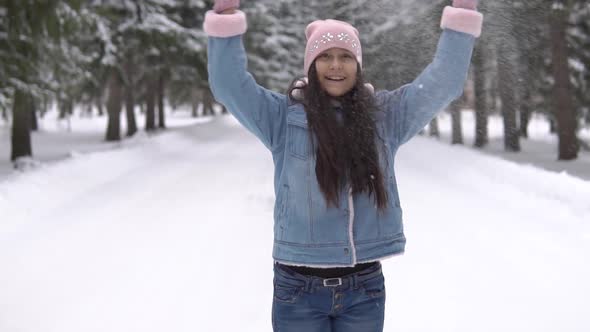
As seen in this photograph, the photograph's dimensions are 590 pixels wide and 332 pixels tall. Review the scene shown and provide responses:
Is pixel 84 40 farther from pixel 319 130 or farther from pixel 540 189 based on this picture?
pixel 319 130

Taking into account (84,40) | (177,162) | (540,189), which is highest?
(84,40)

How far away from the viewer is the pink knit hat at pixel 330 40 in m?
2.19

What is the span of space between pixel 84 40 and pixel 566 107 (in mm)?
15031

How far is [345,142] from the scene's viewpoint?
2135 mm

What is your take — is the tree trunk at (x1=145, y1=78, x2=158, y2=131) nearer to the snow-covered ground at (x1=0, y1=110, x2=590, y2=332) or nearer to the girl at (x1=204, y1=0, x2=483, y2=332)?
the snow-covered ground at (x1=0, y1=110, x2=590, y2=332)

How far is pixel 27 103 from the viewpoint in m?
13.5

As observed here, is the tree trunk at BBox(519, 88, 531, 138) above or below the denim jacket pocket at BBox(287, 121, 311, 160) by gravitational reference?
below

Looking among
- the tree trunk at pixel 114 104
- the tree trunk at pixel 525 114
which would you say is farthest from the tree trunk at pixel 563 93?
the tree trunk at pixel 114 104

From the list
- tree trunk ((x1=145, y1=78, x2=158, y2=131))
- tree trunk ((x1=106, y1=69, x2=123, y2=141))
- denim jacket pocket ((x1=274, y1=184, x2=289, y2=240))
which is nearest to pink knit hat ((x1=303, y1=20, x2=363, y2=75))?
denim jacket pocket ((x1=274, y1=184, x2=289, y2=240))

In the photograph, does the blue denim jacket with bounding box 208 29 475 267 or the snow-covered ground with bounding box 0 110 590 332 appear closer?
the blue denim jacket with bounding box 208 29 475 267

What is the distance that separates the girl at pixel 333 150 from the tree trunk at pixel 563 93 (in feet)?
52.4

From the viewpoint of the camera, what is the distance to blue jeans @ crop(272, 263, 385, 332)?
85.4 inches

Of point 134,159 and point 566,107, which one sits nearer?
point 134,159

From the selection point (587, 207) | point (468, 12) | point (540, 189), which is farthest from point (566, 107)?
point (468, 12)
